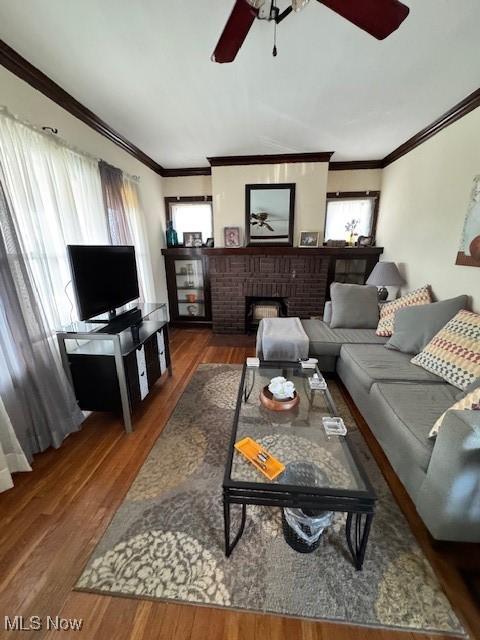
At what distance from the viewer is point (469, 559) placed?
1152 millimetres

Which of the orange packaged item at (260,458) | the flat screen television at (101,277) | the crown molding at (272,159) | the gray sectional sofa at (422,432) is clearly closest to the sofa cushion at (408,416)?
the gray sectional sofa at (422,432)

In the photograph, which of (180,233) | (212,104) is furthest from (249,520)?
(180,233)

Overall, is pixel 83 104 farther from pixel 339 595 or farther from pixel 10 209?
pixel 339 595

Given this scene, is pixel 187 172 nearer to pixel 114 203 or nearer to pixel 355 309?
pixel 114 203

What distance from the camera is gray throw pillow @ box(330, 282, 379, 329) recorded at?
2.82 m

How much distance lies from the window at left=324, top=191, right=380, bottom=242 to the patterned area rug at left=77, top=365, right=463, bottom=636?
10.9ft

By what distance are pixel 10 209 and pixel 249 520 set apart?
2205 millimetres

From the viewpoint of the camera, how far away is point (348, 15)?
3.16ft

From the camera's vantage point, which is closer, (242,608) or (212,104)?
(242,608)

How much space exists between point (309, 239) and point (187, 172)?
2.10 metres

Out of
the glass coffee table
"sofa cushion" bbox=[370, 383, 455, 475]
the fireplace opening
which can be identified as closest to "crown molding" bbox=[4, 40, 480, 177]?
the fireplace opening

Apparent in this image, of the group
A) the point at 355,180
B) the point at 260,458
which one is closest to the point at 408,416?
the point at 260,458

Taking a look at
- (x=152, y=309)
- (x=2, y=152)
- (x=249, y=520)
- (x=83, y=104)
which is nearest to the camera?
(x=249, y=520)
